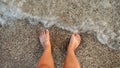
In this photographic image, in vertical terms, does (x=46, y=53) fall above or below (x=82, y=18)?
below

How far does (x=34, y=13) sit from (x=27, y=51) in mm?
262

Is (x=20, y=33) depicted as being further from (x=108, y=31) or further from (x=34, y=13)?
(x=108, y=31)

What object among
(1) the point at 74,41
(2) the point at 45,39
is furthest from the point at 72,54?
(2) the point at 45,39

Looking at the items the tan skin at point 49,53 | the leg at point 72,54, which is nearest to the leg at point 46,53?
the tan skin at point 49,53

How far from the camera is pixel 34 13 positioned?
5.24ft

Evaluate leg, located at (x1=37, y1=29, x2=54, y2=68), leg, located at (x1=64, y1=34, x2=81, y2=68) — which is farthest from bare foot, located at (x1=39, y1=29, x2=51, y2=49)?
leg, located at (x1=64, y1=34, x2=81, y2=68)

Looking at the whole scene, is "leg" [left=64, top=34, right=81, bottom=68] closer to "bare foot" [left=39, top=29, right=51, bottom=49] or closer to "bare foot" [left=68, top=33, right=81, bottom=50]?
"bare foot" [left=68, top=33, right=81, bottom=50]

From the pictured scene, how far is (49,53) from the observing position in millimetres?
1539

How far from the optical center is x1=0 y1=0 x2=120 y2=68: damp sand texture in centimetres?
155

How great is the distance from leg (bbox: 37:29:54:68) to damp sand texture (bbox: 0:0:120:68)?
0.04 m

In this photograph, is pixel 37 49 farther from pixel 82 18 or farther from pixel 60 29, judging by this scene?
pixel 82 18

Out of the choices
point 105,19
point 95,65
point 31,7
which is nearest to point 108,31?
point 105,19

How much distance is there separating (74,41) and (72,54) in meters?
0.09

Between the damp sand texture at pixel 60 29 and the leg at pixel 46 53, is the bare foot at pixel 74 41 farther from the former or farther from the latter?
the leg at pixel 46 53
